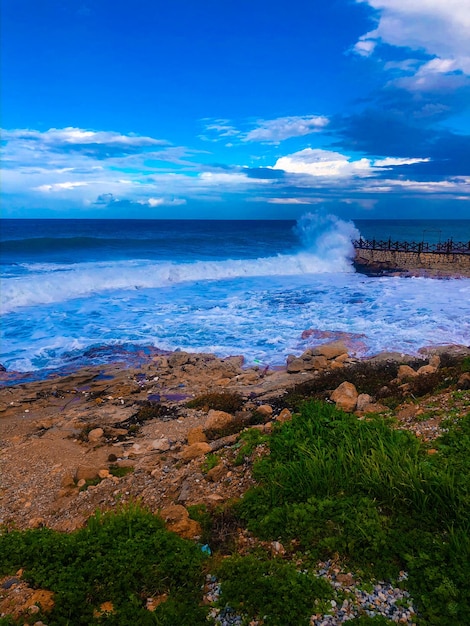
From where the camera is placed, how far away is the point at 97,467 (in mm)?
6668

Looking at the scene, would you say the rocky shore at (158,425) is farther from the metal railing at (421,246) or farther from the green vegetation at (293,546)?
the metal railing at (421,246)

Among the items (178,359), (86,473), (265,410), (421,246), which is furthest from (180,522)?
(421,246)

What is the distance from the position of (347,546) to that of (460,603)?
3.14 ft

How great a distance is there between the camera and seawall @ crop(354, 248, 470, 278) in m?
33.3

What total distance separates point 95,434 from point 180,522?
13.5 ft

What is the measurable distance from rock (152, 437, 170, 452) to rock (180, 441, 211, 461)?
822 millimetres

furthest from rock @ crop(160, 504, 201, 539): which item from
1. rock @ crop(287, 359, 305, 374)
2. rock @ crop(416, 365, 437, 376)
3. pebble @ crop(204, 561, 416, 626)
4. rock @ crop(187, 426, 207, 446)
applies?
rock @ crop(287, 359, 305, 374)

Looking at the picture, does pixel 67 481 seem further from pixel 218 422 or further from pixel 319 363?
pixel 319 363

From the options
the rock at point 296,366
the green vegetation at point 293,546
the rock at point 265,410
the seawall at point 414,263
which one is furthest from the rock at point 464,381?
the seawall at point 414,263

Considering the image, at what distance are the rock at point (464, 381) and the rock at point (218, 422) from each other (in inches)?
155

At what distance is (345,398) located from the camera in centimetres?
800

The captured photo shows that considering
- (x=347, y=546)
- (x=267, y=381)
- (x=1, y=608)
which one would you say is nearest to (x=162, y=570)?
(x=1, y=608)

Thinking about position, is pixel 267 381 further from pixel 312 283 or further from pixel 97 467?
pixel 312 283

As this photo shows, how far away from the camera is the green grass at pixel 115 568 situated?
11.5 feet
